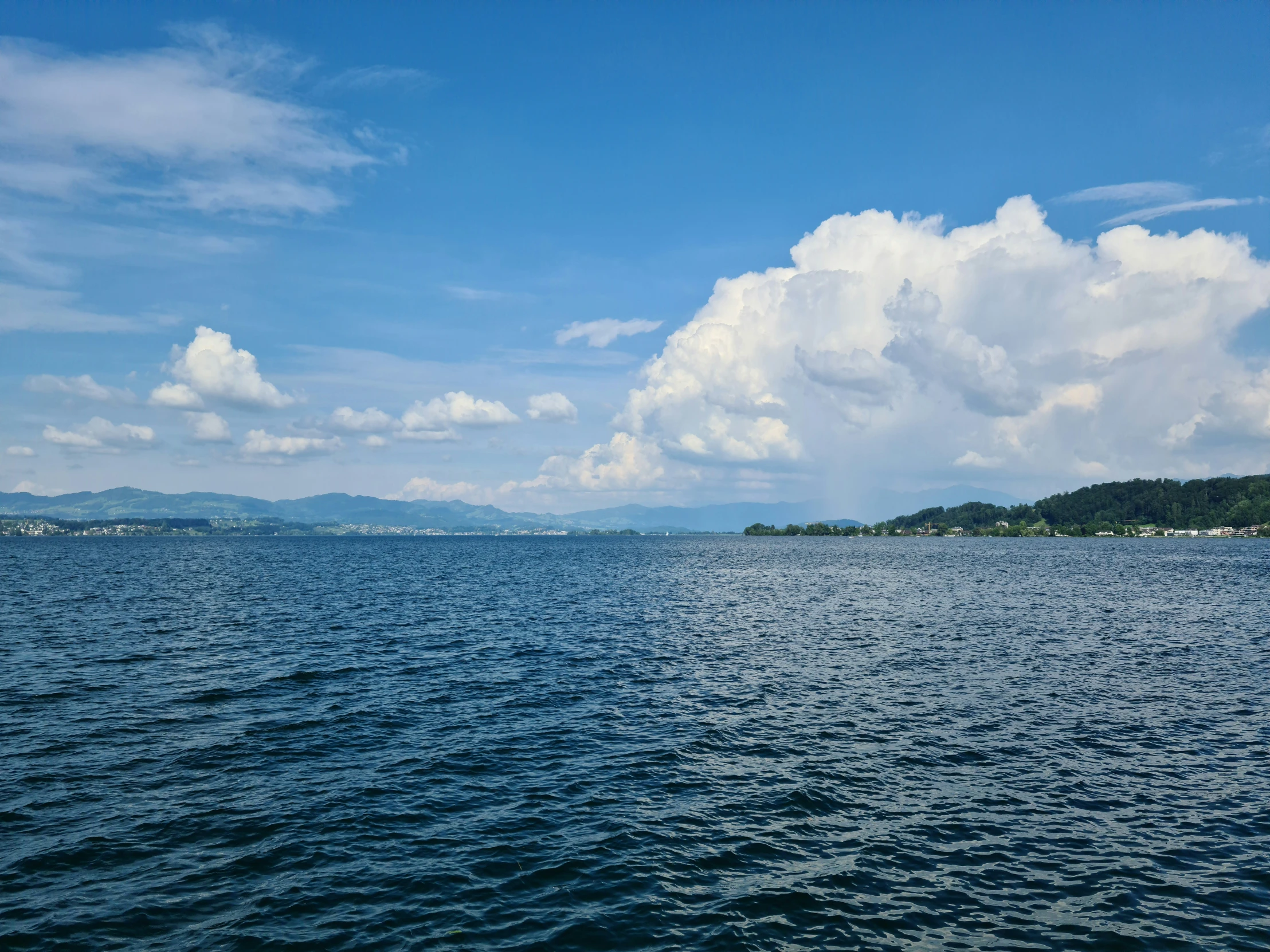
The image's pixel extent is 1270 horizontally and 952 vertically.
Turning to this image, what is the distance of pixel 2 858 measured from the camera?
21391 millimetres

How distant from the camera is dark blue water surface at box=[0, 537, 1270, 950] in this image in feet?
60.5

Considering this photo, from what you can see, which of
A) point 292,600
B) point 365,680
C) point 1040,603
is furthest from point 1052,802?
point 292,600

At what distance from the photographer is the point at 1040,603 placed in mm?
86312

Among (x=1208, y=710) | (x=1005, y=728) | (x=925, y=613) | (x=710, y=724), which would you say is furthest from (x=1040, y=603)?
(x=710, y=724)

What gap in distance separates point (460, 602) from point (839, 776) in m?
69.6

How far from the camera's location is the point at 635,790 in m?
27.1

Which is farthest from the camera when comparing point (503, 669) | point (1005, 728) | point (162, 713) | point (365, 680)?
point (503, 669)

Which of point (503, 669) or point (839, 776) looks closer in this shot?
point (839, 776)

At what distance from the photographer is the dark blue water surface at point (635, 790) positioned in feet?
60.5

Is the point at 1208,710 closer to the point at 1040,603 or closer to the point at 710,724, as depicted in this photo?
the point at 710,724

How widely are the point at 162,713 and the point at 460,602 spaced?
53449 mm

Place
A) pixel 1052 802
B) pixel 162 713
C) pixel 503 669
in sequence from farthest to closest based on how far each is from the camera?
pixel 503 669
pixel 162 713
pixel 1052 802

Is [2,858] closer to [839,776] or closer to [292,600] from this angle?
[839,776]

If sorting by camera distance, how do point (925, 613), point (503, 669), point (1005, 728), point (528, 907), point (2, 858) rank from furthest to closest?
point (925, 613), point (503, 669), point (1005, 728), point (2, 858), point (528, 907)
